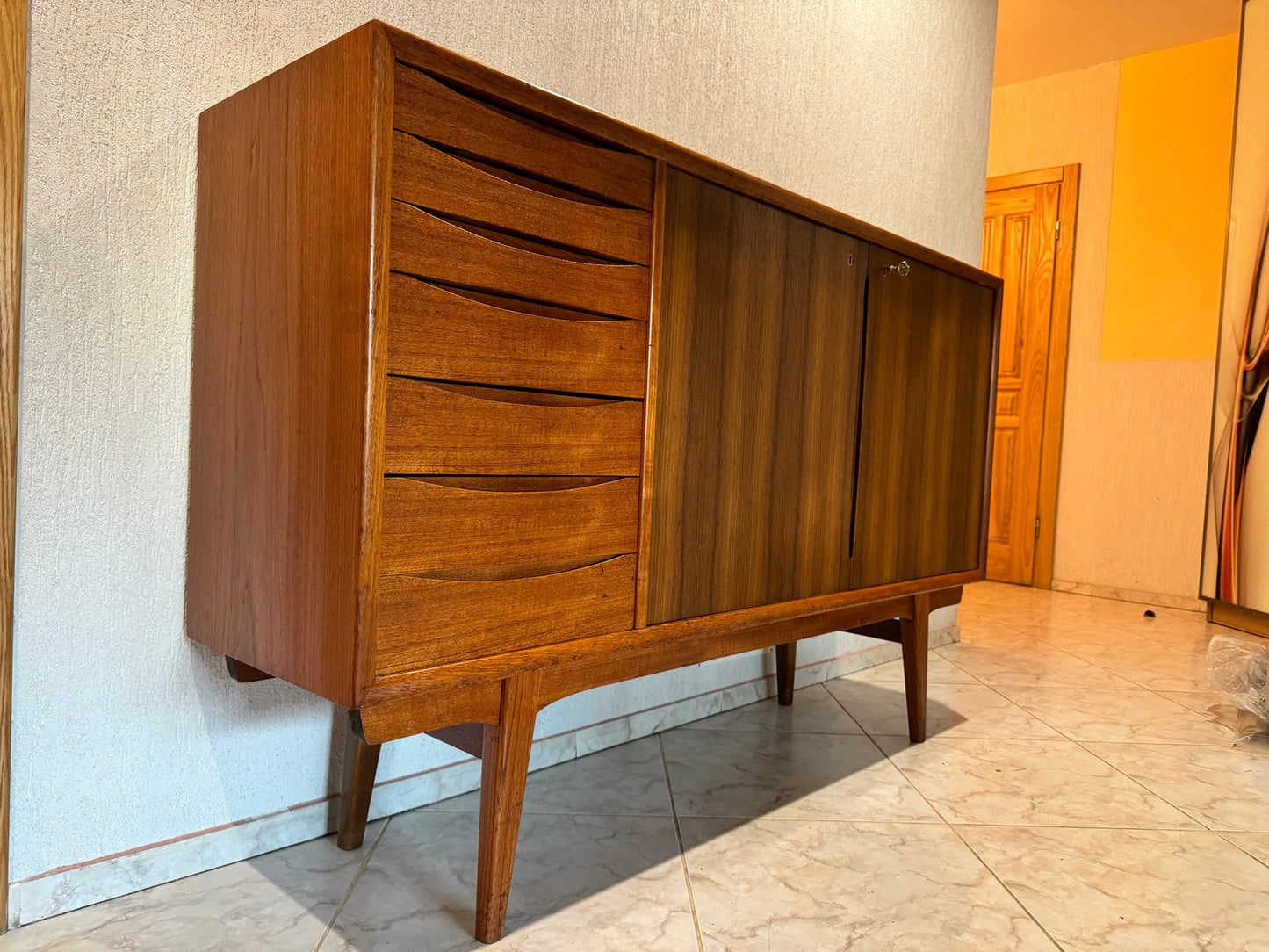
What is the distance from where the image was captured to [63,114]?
1.10 metres

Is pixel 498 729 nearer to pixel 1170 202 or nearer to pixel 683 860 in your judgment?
pixel 683 860

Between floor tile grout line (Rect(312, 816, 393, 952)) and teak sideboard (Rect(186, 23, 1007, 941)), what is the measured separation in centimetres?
4

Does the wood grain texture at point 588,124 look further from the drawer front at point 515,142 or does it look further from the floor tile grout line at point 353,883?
the floor tile grout line at point 353,883

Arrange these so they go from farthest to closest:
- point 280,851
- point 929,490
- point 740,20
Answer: point 740,20
point 929,490
point 280,851

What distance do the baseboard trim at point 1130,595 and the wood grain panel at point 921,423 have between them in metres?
2.54

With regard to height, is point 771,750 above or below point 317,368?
below

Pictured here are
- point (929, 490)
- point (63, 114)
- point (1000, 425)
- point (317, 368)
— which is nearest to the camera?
point (317, 368)

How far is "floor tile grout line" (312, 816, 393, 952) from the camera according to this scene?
1.13m

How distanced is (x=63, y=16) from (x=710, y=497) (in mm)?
1054

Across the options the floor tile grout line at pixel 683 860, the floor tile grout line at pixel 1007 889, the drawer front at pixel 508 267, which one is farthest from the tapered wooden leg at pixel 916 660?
the drawer front at pixel 508 267

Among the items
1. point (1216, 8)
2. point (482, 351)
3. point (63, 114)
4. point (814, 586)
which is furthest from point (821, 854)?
point (1216, 8)

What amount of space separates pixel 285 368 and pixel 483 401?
0.24 metres

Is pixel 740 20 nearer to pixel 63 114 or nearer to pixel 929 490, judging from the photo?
pixel 929 490

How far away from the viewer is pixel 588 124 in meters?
1.12
